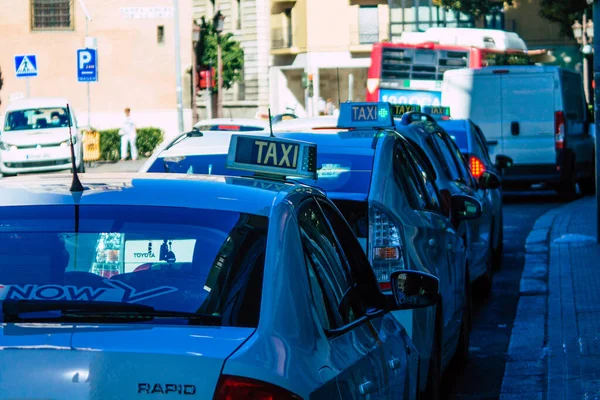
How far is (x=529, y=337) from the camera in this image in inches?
360

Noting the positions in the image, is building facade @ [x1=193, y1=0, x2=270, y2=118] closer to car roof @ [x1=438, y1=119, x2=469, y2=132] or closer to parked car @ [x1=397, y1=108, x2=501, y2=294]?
car roof @ [x1=438, y1=119, x2=469, y2=132]

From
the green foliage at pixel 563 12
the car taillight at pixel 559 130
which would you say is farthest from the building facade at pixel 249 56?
the car taillight at pixel 559 130

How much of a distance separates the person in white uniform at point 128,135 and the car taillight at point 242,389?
39433 millimetres

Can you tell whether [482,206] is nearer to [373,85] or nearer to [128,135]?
[373,85]

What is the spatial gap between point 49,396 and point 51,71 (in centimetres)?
5387

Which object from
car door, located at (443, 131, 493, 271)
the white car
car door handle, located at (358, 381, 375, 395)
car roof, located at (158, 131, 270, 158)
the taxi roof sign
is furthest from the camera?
the white car

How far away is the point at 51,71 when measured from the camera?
2188 inches

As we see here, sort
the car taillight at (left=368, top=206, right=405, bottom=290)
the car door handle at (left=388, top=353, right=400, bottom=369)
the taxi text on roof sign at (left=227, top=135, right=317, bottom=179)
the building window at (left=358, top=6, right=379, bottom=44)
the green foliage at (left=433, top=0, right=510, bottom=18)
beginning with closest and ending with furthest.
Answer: the car door handle at (left=388, top=353, right=400, bottom=369) → the taxi text on roof sign at (left=227, top=135, right=317, bottom=179) → the car taillight at (left=368, top=206, right=405, bottom=290) → the green foliage at (left=433, top=0, right=510, bottom=18) → the building window at (left=358, top=6, right=379, bottom=44)

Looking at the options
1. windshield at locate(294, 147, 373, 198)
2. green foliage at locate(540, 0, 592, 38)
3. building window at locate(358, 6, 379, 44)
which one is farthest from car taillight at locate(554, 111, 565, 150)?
building window at locate(358, 6, 379, 44)

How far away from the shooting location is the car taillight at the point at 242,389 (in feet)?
9.64

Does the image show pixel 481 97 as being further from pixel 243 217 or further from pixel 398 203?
pixel 243 217

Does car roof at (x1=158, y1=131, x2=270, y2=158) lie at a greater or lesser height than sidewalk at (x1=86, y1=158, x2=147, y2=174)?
greater

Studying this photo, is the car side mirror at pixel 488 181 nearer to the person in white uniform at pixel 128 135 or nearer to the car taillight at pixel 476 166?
the car taillight at pixel 476 166

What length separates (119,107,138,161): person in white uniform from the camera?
42375 mm
